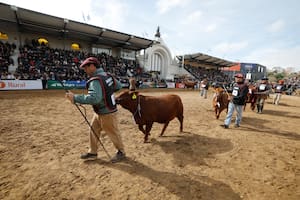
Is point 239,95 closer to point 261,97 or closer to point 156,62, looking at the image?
point 261,97

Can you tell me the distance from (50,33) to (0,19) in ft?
16.0

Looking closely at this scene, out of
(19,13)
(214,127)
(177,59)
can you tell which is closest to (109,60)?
(19,13)

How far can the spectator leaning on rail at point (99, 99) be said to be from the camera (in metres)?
2.91

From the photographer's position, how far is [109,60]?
2562 cm

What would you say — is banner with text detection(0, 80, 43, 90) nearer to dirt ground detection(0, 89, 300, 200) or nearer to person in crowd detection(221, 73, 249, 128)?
dirt ground detection(0, 89, 300, 200)

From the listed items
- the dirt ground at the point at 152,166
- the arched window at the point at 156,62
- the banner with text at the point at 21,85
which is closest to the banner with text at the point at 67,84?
the banner with text at the point at 21,85

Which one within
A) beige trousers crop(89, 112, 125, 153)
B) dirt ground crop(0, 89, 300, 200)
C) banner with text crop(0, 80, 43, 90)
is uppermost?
banner with text crop(0, 80, 43, 90)

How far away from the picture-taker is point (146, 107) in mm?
4527

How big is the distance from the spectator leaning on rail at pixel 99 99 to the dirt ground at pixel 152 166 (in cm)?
41

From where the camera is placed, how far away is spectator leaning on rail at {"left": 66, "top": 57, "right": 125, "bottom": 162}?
2906 millimetres

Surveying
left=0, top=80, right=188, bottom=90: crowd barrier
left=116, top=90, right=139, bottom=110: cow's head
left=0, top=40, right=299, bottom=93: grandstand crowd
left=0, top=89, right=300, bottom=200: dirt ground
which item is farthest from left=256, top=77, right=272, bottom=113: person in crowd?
left=0, top=40, right=299, bottom=93: grandstand crowd

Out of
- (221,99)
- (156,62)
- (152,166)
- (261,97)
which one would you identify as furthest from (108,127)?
(156,62)

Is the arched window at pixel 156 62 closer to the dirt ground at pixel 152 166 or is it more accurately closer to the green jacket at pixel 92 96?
the dirt ground at pixel 152 166

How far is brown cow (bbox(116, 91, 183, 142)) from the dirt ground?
1.80ft
